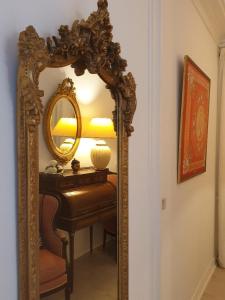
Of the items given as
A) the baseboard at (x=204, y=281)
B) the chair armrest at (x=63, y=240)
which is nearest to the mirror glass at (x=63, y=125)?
the chair armrest at (x=63, y=240)

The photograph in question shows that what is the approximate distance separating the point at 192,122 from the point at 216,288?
1.72 metres

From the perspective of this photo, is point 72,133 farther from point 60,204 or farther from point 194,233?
point 194,233

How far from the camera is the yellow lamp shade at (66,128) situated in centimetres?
93

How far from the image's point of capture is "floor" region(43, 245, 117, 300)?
1.02 m

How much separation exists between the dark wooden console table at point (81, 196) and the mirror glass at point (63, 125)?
0.31 ft

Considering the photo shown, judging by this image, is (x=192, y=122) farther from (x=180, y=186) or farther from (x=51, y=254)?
(x=51, y=254)

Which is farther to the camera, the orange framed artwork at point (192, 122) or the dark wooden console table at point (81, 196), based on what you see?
the orange framed artwork at point (192, 122)

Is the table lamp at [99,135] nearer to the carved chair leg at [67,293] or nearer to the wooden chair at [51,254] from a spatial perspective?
the wooden chair at [51,254]

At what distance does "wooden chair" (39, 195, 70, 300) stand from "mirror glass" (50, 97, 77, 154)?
174 mm

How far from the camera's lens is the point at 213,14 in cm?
264

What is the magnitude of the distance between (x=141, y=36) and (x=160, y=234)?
1.06m

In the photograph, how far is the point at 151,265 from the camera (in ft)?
5.35

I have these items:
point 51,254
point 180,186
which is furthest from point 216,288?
point 51,254

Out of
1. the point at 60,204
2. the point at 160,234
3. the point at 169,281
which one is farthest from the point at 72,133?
the point at 169,281
